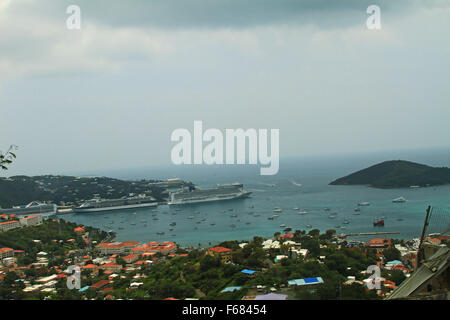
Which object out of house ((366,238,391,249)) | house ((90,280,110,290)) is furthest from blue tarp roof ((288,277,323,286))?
house ((366,238,391,249))

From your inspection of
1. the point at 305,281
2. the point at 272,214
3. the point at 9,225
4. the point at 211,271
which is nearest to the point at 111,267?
the point at 211,271

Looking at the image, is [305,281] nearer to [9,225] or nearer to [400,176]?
[9,225]

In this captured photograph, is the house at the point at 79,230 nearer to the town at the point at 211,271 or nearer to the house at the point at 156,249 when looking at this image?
the town at the point at 211,271

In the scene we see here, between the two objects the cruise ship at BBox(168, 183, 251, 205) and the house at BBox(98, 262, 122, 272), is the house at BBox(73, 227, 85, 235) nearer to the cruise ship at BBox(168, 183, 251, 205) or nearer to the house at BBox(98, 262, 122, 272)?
the house at BBox(98, 262, 122, 272)
